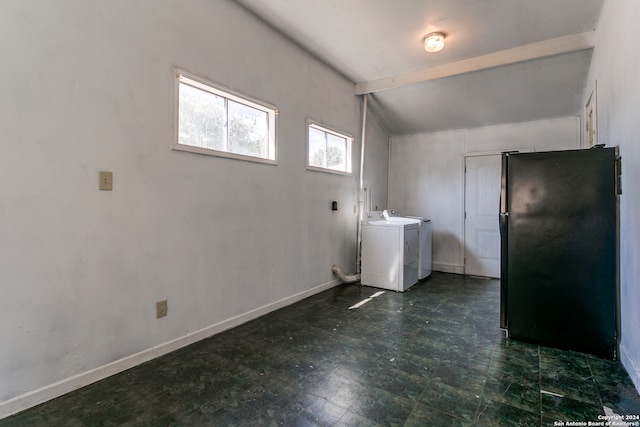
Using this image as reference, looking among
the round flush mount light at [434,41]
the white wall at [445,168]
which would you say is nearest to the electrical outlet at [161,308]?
the round flush mount light at [434,41]

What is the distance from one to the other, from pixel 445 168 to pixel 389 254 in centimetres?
208

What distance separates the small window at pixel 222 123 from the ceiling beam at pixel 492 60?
1896 mm

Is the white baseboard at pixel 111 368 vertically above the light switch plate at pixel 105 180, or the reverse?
the light switch plate at pixel 105 180

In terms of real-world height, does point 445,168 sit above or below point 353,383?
above

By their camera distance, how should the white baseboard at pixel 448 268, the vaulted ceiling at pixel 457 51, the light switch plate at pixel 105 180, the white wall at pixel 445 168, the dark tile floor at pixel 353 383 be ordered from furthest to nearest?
the white baseboard at pixel 448 268, the white wall at pixel 445 168, the vaulted ceiling at pixel 457 51, the light switch plate at pixel 105 180, the dark tile floor at pixel 353 383

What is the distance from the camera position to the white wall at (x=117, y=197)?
1661 mm

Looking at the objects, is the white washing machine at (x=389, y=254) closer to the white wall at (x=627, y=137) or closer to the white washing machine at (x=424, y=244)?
the white washing machine at (x=424, y=244)

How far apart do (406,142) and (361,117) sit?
4.08 ft

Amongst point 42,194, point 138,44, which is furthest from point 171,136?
point 42,194

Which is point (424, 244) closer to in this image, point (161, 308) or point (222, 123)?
point (222, 123)

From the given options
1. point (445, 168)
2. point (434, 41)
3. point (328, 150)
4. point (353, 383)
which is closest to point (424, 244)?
point (445, 168)

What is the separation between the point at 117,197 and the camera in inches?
79.4

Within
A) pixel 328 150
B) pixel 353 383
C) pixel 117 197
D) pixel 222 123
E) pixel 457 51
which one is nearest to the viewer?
pixel 353 383

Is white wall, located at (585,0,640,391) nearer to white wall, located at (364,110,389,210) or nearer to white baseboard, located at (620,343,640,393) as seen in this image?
white baseboard, located at (620,343,640,393)
